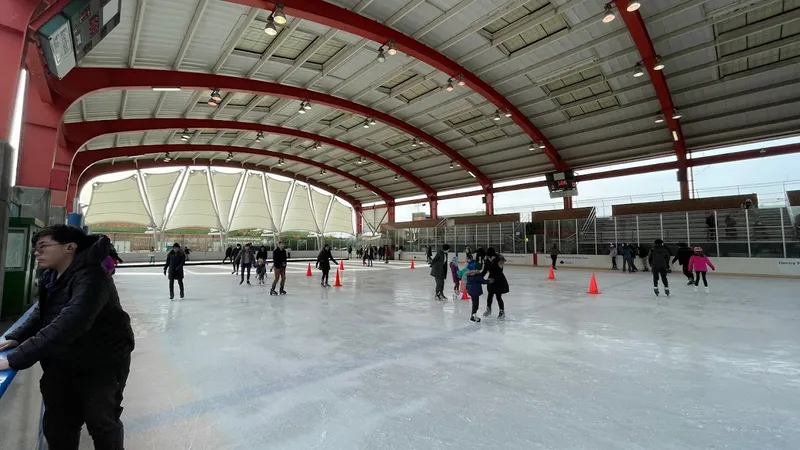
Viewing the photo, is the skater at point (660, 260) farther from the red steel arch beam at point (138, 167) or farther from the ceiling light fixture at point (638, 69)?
the red steel arch beam at point (138, 167)

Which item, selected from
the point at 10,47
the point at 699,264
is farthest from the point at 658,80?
the point at 10,47

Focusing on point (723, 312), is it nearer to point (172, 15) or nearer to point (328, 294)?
point (328, 294)

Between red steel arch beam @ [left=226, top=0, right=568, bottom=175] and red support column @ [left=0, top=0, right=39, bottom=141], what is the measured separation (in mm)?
4983

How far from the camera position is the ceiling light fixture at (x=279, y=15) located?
9.45 metres

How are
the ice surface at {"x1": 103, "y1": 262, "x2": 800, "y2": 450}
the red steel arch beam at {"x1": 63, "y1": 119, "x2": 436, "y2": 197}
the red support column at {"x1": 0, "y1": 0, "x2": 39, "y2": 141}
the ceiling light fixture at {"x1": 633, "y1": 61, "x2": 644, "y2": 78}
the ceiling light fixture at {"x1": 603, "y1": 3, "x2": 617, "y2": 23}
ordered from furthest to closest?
1. the red steel arch beam at {"x1": 63, "y1": 119, "x2": 436, "y2": 197}
2. the ceiling light fixture at {"x1": 633, "y1": 61, "x2": 644, "y2": 78}
3. the ceiling light fixture at {"x1": 603, "y1": 3, "x2": 617, "y2": 23}
4. the red support column at {"x1": 0, "y1": 0, "x2": 39, "y2": 141}
5. the ice surface at {"x1": 103, "y1": 262, "x2": 800, "y2": 450}

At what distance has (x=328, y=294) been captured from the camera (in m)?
9.84

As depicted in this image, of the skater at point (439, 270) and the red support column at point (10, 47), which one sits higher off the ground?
the red support column at point (10, 47)

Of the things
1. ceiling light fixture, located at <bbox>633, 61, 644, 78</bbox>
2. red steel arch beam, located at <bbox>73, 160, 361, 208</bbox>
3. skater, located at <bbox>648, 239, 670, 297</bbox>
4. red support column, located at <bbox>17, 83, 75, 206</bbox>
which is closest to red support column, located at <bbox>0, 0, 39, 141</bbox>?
red support column, located at <bbox>17, 83, 75, 206</bbox>

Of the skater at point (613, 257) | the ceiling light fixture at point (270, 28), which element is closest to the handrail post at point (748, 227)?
the skater at point (613, 257)

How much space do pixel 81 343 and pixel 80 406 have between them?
42 cm

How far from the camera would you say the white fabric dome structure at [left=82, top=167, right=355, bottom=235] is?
2777cm

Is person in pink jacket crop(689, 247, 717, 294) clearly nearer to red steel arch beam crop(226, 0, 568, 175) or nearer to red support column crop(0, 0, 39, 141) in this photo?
red steel arch beam crop(226, 0, 568, 175)

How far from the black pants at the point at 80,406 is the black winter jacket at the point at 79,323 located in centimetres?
6

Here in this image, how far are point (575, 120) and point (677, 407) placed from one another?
1973 cm
